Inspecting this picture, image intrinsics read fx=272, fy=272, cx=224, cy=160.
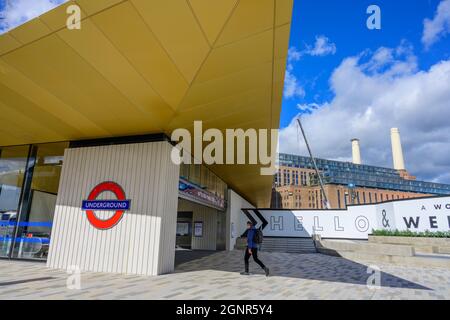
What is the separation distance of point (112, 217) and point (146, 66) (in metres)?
4.80

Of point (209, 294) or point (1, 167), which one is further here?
point (1, 167)

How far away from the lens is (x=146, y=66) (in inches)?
208

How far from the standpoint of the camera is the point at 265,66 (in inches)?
217

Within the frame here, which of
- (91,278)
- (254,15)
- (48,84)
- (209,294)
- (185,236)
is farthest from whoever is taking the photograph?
(185,236)

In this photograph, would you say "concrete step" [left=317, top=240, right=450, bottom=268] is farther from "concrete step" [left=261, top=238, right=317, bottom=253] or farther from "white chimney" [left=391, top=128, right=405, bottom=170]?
"white chimney" [left=391, top=128, right=405, bottom=170]

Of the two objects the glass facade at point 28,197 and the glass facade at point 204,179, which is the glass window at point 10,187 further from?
the glass facade at point 204,179

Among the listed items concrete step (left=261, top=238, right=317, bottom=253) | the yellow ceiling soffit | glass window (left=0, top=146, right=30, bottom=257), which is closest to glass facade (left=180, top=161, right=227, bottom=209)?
the yellow ceiling soffit

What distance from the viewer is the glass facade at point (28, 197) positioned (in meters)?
9.44

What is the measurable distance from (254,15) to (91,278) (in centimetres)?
Answer: 679

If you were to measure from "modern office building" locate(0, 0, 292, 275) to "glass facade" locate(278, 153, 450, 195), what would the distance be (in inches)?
3371

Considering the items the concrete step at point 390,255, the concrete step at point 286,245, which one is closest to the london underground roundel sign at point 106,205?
the concrete step at point 390,255

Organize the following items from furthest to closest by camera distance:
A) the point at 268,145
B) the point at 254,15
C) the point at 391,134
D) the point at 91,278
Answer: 1. the point at 391,134
2. the point at 268,145
3. the point at 91,278
4. the point at 254,15

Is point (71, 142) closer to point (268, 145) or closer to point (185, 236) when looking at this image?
point (268, 145)
